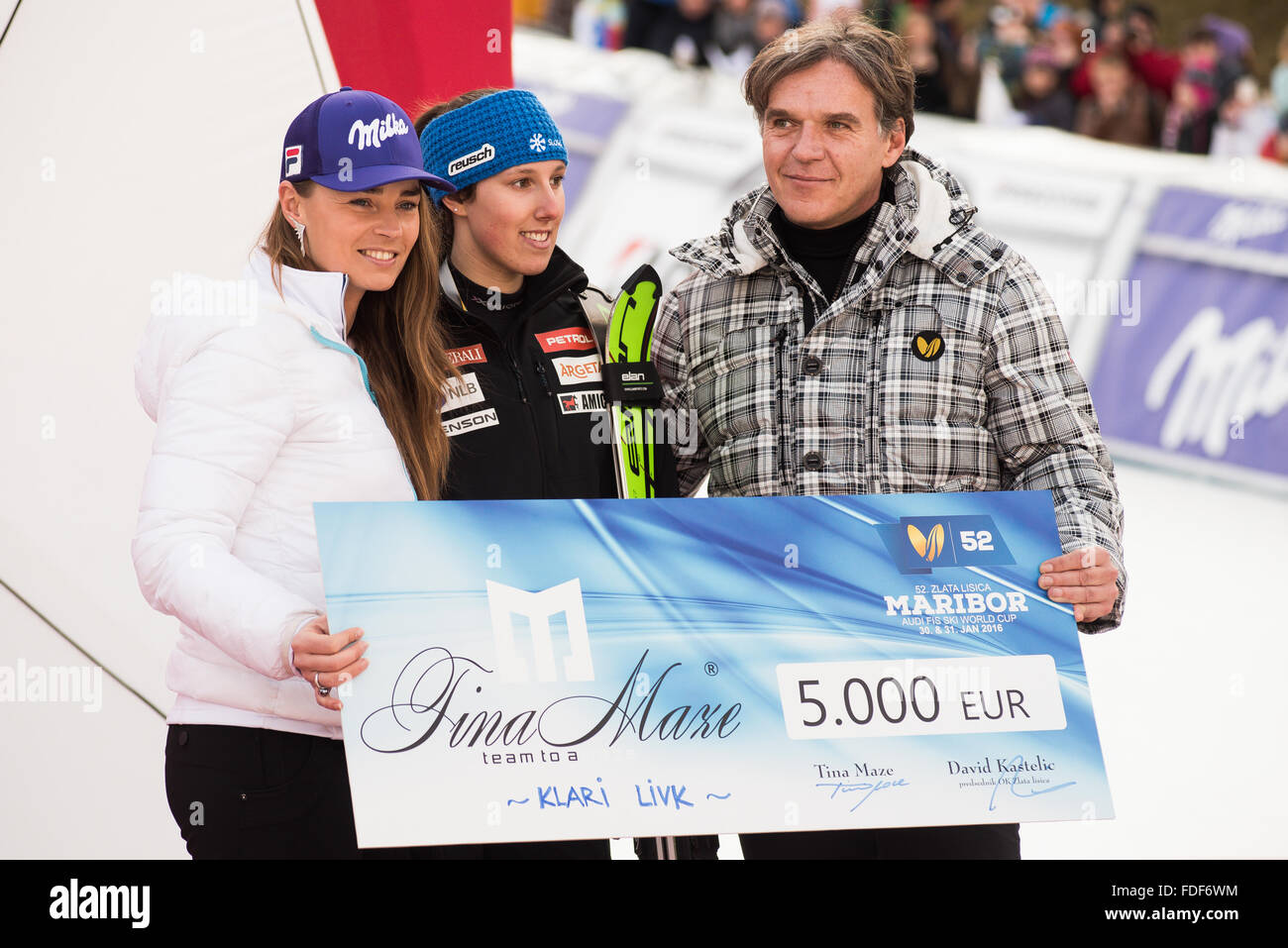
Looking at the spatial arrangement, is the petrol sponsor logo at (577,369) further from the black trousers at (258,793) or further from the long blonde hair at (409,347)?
the black trousers at (258,793)

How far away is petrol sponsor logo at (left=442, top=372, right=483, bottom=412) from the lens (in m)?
2.02

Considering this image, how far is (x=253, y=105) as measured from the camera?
8.84 feet

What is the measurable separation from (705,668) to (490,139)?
3.01 ft

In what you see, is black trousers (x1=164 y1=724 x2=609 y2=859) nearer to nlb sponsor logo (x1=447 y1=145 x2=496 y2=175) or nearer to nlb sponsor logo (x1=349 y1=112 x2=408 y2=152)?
nlb sponsor logo (x1=349 y1=112 x2=408 y2=152)

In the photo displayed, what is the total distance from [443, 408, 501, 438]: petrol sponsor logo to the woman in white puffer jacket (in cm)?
10

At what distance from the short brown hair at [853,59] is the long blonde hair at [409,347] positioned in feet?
1.99

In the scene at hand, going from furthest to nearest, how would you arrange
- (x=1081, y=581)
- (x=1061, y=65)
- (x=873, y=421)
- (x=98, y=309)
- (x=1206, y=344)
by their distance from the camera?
(x=1061, y=65) < (x=1206, y=344) < (x=98, y=309) < (x=873, y=421) < (x=1081, y=581)

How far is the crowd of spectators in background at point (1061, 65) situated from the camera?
7930 mm

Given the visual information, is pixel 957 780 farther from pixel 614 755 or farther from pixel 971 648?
pixel 614 755

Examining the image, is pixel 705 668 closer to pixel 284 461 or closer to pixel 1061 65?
pixel 284 461

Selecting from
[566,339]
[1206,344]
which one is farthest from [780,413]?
[1206,344]
